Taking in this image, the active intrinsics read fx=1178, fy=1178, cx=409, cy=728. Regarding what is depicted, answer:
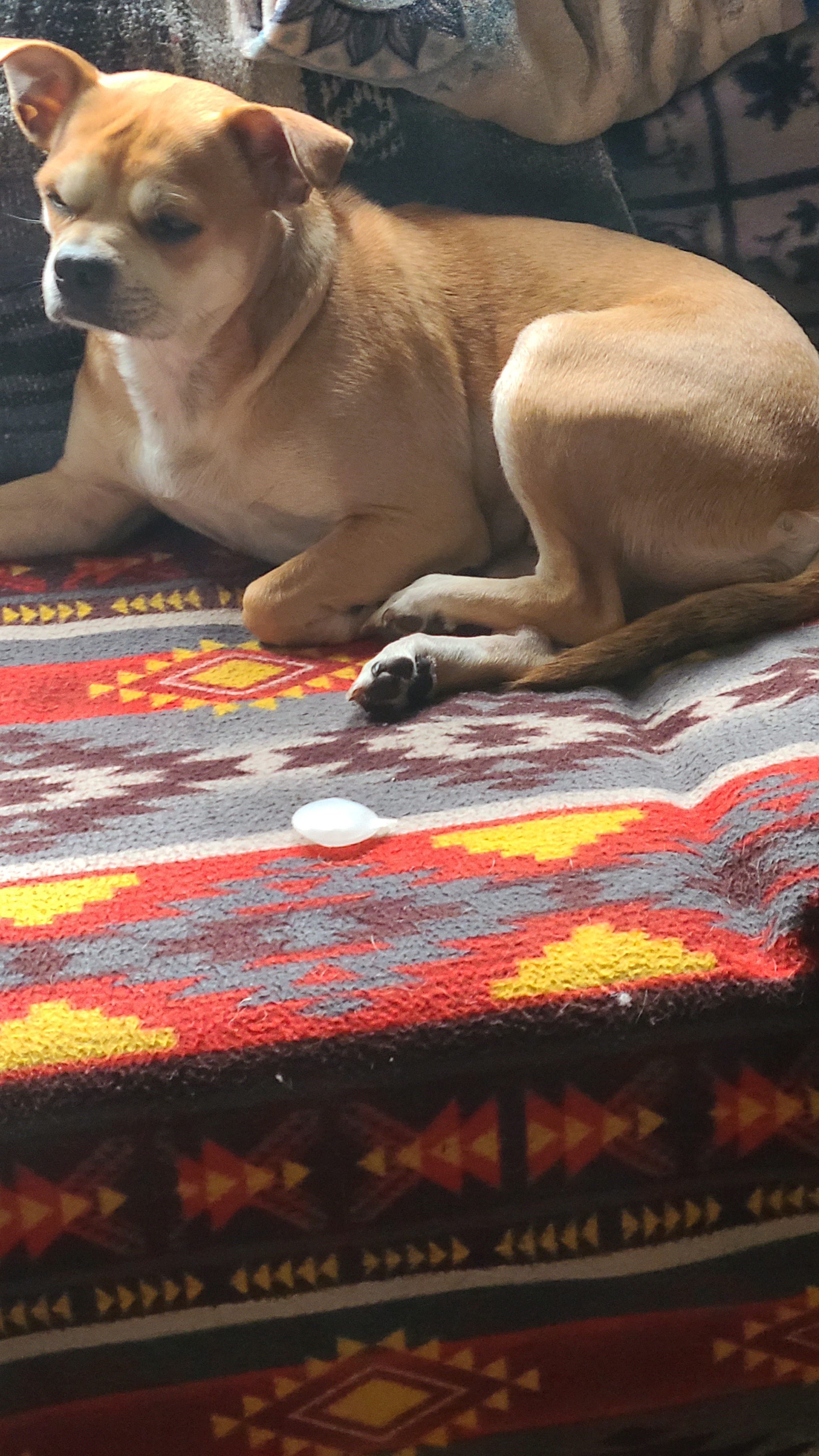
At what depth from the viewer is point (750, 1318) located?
89 cm

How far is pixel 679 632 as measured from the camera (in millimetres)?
1404

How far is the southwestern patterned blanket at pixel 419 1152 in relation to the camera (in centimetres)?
81

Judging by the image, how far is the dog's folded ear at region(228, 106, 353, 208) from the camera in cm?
139

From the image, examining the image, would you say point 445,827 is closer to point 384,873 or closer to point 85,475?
point 384,873

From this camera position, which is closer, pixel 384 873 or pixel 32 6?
pixel 384 873

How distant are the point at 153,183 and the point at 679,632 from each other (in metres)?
0.82

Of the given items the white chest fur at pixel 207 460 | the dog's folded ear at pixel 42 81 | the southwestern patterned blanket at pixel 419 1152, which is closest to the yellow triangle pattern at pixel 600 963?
the southwestern patterned blanket at pixel 419 1152

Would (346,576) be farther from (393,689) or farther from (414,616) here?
(393,689)

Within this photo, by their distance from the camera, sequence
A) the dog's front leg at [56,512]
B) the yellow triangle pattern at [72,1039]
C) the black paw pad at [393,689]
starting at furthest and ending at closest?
1. the dog's front leg at [56,512]
2. the black paw pad at [393,689]
3. the yellow triangle pattern at [72,1039]

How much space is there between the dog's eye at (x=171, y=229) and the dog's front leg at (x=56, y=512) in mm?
449

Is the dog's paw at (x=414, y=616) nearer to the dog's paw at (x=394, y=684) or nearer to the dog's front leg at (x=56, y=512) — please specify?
the dog's paw at (x=394, y=684)

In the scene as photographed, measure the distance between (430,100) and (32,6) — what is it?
0.58 metres

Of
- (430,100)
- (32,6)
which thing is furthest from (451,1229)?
(32,6)

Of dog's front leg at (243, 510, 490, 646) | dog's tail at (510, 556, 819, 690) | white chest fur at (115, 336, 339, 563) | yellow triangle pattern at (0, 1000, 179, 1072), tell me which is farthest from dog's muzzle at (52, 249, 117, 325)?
yellow triangle pattern at (0, 1000, 179, 1072)
